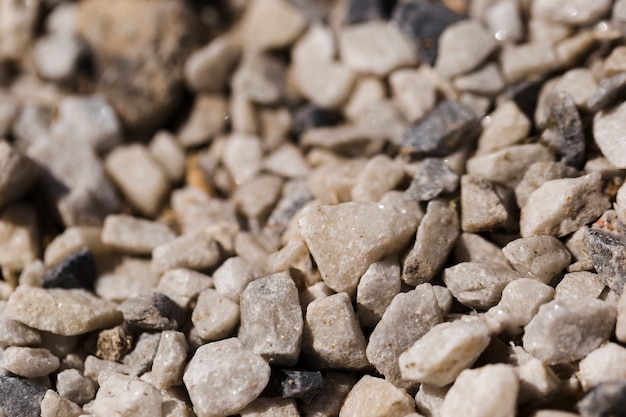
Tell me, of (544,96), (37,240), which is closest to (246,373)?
(37,240)

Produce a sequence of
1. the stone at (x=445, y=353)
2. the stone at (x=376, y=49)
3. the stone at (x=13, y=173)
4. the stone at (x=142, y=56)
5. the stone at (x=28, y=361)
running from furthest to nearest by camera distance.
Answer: the stone at (x=142, y=56)
the stone at (x=376, y=49)
the stone at (x=13, y=173)
the stone at (x=28, y=361)
the stone at (x=445, y=353)

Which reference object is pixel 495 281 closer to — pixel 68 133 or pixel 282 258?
pixel 282 258

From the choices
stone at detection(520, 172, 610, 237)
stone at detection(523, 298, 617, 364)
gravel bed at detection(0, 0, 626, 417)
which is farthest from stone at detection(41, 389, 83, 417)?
stone at detection(520, 172, 610, 237)

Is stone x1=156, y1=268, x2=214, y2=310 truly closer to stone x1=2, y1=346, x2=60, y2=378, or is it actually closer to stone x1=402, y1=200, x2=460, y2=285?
stone x1=2, y1=346, x2=60, y2=378

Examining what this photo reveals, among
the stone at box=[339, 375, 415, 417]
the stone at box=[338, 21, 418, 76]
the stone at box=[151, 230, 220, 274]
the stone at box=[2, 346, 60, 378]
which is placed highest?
the stone at box=[338, 21, 418, 76]

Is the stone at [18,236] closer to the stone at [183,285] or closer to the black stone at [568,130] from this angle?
the stone at [183,285]

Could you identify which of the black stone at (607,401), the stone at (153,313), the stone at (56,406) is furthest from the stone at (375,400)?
Answer: the stone at (56,406)
